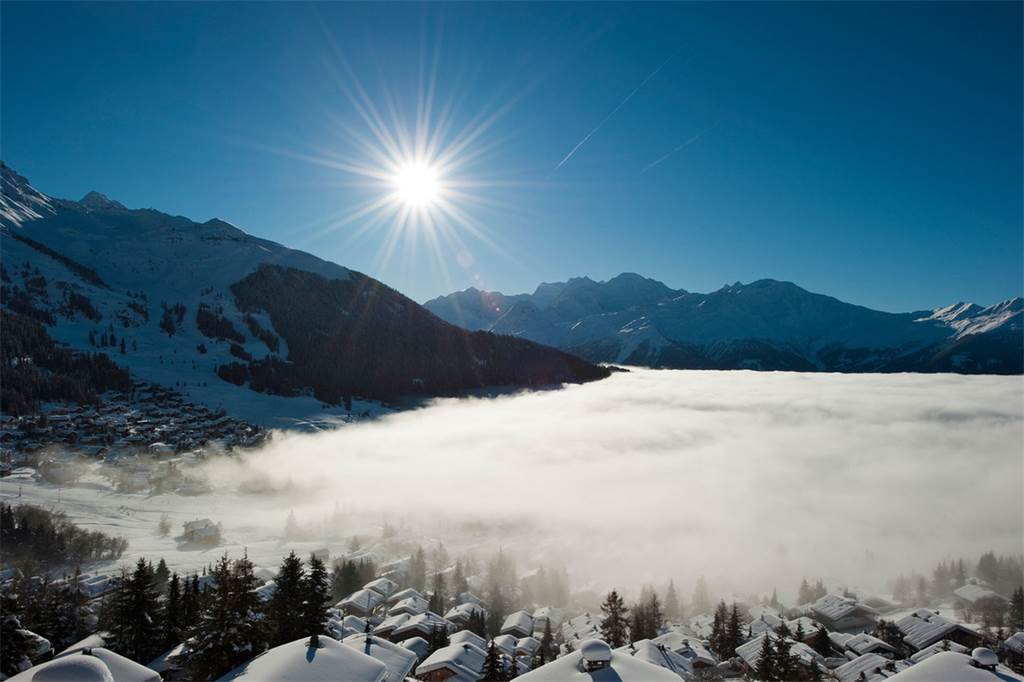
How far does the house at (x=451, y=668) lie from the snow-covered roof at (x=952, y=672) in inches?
1476

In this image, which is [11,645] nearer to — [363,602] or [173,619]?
[173,619]

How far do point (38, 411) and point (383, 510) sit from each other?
13032 centimetres

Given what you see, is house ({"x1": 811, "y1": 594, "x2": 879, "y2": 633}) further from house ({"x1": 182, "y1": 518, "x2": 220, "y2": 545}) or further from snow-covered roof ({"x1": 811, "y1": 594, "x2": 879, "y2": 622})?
house ({"x1": 182, "y1": 518, "x2": 220, "y2": 545})

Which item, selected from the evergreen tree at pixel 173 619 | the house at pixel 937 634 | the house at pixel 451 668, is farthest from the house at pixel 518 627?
the house at pixel 937 634

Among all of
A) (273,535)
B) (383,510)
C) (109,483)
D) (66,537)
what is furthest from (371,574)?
(109,483)

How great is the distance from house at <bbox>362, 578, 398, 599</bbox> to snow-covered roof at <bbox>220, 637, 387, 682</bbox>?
76478 mm

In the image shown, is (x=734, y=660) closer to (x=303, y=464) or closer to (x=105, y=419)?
(x=303, y=464)

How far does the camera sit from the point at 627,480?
191375mm

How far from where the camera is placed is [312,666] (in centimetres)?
2819

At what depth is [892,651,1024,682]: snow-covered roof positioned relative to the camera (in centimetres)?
3017

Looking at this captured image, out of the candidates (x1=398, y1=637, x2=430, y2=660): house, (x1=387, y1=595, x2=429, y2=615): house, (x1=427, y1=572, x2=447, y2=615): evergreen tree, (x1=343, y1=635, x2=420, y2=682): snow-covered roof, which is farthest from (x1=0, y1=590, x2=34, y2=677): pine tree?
(x1=427, y1=572, x2=447, y2=615): evergreen tree

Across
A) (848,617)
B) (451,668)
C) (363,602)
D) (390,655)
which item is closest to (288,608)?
(390,655)

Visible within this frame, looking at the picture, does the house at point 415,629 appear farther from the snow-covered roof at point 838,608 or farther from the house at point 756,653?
the snow-covered roof at point 838,608

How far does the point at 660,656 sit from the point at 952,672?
31.9m
